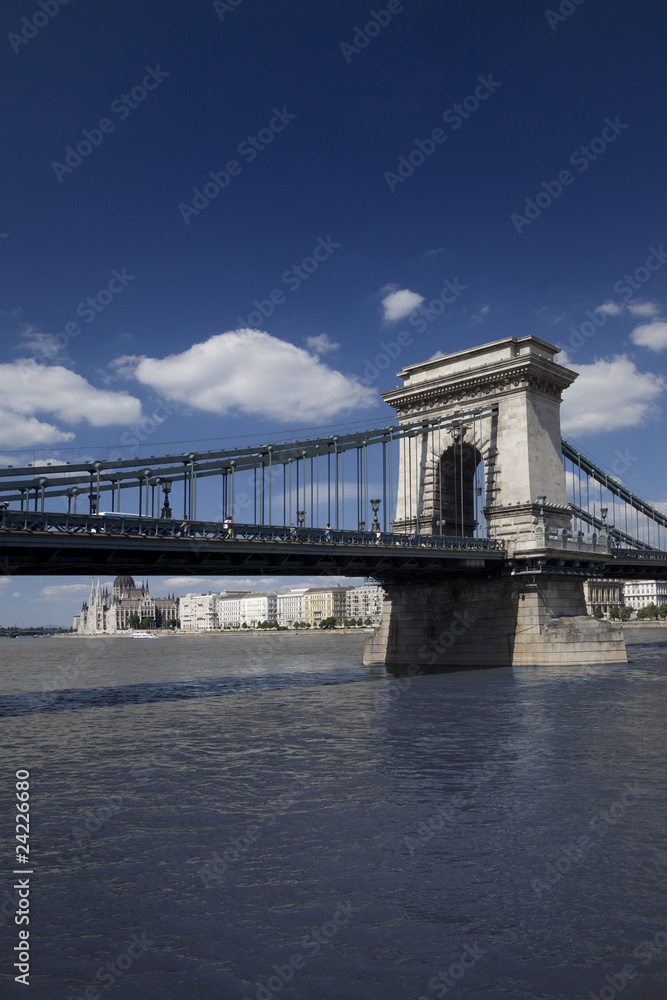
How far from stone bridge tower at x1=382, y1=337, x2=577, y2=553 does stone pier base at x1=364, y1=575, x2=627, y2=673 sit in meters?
3.11

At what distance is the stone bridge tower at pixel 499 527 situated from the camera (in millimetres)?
46875

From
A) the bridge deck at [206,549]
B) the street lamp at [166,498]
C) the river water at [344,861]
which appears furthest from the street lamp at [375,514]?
the river water at [344,861]

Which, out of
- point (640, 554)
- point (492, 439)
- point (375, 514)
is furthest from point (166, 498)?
point (640, 554)

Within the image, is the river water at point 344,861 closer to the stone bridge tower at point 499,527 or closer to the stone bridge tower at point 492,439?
the stone bridge tower at point 499,527

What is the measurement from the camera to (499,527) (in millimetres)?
49375

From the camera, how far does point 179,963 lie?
8.51 metres

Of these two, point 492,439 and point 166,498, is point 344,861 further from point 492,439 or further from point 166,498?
point 492,439

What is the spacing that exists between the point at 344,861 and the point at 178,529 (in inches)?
869

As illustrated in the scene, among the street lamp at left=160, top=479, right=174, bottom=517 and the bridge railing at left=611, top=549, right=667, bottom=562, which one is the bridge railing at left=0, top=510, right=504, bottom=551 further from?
the bridge railing at left=611, top=549, right=667, bottom=562

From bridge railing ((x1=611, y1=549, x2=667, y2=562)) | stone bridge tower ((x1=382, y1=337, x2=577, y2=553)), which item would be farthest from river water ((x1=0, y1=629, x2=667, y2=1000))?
bridge railing ((x1=611, y1=549, x2=667, y2=562))

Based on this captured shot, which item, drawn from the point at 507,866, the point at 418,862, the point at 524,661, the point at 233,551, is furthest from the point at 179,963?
the point at 524,661

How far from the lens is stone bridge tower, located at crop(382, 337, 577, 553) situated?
49.0 meters

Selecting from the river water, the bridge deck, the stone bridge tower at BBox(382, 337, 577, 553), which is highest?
the stone bridge tower at BBox(382, 337, 577, 553)

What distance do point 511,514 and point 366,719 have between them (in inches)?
975
